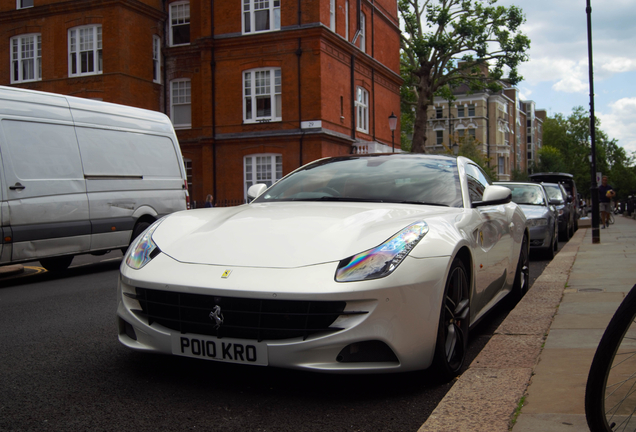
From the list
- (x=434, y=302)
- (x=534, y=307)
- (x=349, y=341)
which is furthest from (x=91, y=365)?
(x=534, y=307)

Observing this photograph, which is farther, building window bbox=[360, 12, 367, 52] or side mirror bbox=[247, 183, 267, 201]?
building window bbox=[360, 12, 367, 52]

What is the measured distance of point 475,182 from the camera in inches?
211

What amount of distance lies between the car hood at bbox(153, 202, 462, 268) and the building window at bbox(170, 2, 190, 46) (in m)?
28.2

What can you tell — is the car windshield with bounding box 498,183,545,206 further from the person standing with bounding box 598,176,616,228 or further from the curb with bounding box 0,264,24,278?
the curb with bounding box 0,264,24,278

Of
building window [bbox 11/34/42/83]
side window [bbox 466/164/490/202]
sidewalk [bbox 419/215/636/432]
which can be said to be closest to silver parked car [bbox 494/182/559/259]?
sidewalk [bbox 419/215/636/432]

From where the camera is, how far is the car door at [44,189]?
27.3 ft

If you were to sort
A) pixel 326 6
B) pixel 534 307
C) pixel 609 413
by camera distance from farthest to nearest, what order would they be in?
pixel 326 6, pixel 534 307, pixel 609 413

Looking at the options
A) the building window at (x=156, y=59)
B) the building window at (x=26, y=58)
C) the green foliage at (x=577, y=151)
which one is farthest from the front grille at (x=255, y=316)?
the green foliage at (x=577, y=151)

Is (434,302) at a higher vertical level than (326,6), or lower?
lower

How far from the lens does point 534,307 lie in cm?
578

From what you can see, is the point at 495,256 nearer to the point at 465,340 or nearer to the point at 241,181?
the point at 465,340

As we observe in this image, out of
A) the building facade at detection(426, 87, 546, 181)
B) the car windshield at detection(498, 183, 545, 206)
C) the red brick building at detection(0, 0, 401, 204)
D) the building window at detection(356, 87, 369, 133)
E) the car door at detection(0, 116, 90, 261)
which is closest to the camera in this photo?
the car door at detection(0, 116, 90, 261)

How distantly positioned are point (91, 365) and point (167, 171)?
294 inches

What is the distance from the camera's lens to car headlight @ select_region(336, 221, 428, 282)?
126 inches
